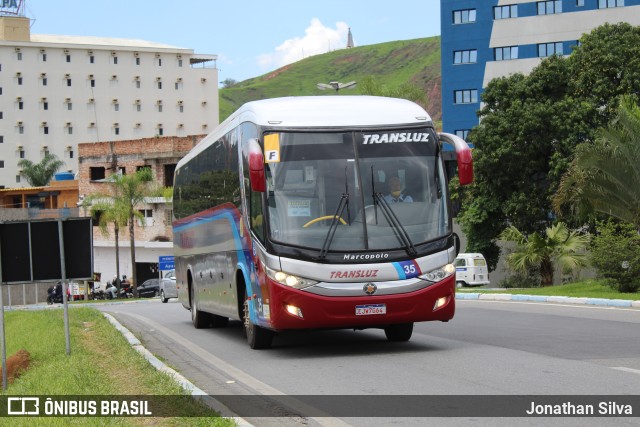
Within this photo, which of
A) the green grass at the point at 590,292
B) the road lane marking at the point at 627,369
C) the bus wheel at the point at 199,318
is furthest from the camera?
the green grass at the point at 590,292

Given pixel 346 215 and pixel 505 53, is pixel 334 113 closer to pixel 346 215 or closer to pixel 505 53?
pixel 346 215

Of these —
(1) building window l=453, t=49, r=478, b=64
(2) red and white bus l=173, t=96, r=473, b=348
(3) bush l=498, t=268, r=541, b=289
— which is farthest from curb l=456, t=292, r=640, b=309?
(1) building window l=453, t=49, r=478, b=64

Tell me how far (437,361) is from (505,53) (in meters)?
77.9

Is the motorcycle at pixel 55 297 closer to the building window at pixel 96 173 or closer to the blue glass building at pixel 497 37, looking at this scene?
the building window at pixel 96 173

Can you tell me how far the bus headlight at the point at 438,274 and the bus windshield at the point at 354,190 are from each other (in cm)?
45

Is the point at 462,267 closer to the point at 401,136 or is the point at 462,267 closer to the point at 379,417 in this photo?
the point at 401,136

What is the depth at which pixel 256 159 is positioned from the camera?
45.6ft

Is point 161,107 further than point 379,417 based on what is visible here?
Yes

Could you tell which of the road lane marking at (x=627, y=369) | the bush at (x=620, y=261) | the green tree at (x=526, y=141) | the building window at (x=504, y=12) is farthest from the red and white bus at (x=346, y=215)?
the building window at (x=504, y=12)

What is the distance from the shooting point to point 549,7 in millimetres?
86562

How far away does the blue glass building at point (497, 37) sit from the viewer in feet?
281

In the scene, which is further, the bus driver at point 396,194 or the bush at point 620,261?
the bush at point 620,261

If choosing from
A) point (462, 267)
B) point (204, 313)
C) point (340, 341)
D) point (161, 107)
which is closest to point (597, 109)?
point (462, 267)

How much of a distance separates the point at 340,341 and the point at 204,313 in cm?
643
